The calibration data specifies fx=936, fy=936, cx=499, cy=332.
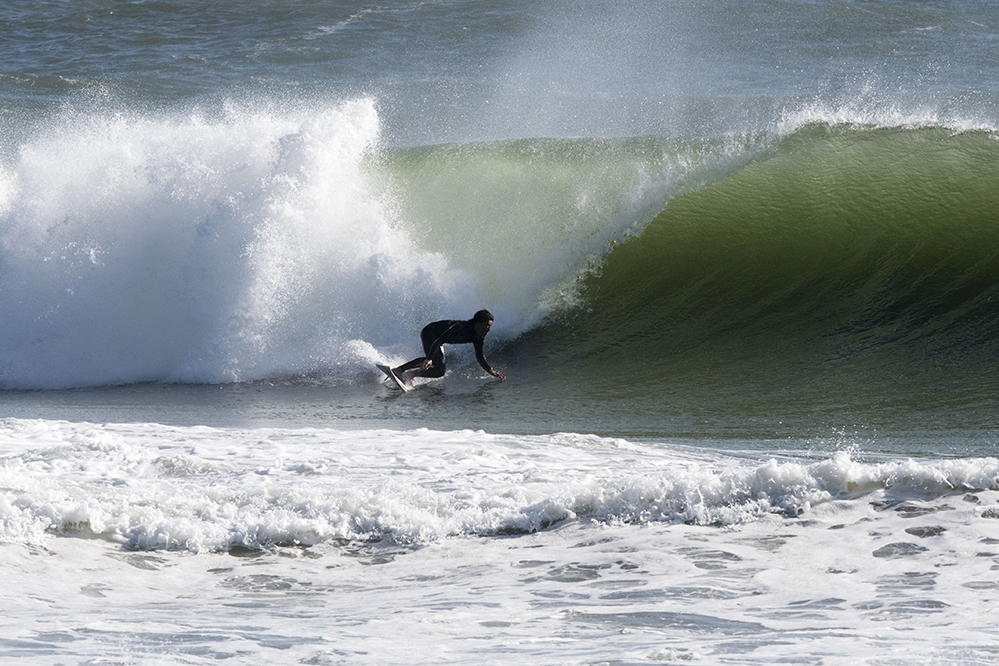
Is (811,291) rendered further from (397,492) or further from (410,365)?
(397,492)

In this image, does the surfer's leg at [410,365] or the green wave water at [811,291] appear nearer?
the green wave water at [811,291]

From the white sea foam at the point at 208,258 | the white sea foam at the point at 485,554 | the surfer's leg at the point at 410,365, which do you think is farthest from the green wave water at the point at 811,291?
the white sea foam at the point at 485,554

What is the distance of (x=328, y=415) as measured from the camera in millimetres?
7688

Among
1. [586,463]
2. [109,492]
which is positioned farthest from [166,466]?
[586,463]

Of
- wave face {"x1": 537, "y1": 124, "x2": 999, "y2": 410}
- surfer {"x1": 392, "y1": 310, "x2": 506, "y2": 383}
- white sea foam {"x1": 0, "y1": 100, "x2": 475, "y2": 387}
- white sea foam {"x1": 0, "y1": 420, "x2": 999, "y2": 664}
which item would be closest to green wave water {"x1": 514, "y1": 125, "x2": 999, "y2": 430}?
wave face {"x1": 537, "y1": 124, "x2": 999, "y2": 410}

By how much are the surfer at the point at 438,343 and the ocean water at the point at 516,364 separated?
21 cm

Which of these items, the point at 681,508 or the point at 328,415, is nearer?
the point at 681,508

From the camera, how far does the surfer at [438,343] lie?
27.4ft

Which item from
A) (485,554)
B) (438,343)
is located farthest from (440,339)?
(485,554)

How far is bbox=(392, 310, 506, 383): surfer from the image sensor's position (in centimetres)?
835

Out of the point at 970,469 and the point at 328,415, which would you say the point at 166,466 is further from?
the point at 970,469

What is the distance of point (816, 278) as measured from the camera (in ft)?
31.5

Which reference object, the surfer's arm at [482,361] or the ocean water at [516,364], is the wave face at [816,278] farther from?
the surfer's arm at [482,361]

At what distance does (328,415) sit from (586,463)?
2584mm
